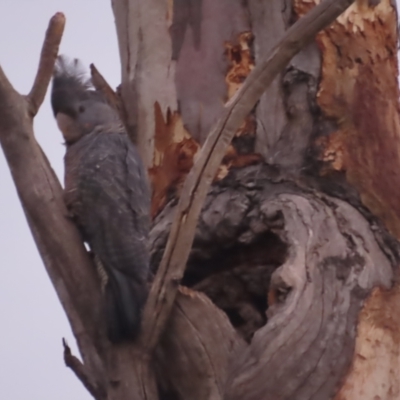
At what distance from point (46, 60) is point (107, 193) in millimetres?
591

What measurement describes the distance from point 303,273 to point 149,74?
1.06 metres

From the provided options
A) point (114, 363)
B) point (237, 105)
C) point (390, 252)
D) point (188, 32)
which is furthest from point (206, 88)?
point (114, 363)

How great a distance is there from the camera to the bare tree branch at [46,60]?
7.84 feet

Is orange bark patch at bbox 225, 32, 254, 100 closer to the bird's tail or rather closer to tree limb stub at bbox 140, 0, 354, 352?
tree limb stub at bbox 140, 0, 354, 352

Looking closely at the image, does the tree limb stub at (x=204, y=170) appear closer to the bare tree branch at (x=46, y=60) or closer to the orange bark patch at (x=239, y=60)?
the bare tree branch at (x=46, y=60)

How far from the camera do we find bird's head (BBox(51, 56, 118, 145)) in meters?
3.21

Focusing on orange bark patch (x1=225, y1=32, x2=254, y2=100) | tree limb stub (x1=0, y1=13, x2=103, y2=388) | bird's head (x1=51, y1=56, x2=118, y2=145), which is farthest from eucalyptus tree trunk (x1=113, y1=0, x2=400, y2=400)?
tree limb stub (x1=0, y1=13, x2=103, y2=388)

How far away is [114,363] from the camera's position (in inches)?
94.8

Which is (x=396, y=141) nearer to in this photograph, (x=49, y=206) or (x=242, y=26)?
(x=242, y=26)

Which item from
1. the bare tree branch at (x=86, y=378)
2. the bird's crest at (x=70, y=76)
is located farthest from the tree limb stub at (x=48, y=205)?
the bird's crest at (x=70, y=76)

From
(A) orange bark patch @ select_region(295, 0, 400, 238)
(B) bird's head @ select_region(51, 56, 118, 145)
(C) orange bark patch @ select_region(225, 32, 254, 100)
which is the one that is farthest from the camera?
(B) bird's head @ select_region(51, 56, 118, 145)

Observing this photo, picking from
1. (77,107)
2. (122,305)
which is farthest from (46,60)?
(77,107)

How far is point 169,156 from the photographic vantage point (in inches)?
126

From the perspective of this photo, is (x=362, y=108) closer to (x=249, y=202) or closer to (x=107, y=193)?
(x=249, y=202)
